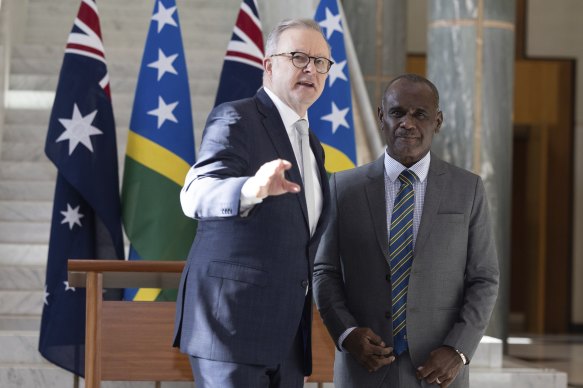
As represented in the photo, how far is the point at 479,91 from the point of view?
305 inches

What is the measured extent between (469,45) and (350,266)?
5103 millimetres

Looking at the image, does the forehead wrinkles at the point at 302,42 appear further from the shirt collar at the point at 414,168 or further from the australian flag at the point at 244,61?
the australian flag at the point at 244,61

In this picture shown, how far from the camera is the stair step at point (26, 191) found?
24.9 ft

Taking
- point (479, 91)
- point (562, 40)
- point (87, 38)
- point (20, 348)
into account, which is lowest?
point (20, 348)

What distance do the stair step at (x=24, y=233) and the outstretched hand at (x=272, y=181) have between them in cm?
A: 512

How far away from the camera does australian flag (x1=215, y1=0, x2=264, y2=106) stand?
5.77 meters

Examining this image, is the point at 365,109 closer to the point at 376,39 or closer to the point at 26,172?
the point at 26,172

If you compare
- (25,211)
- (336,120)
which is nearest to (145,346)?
(336,120)

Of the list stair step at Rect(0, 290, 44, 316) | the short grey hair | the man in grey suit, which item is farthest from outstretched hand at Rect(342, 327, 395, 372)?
stair step at Rect(0, 290, 44, 316)

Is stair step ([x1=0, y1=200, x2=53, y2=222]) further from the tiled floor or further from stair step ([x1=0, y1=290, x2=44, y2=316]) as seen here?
the tiled floor

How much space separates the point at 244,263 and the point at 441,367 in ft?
2.08

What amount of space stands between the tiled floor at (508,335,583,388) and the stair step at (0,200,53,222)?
4107 mm

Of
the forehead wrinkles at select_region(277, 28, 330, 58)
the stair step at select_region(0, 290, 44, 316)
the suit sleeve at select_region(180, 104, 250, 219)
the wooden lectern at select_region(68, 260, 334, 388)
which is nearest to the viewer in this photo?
the suit sleeve at select_region(180, 104, 250, 219)

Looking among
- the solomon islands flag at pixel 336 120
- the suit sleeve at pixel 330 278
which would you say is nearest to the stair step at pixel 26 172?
the solomon islands flag at pixel 336 120
